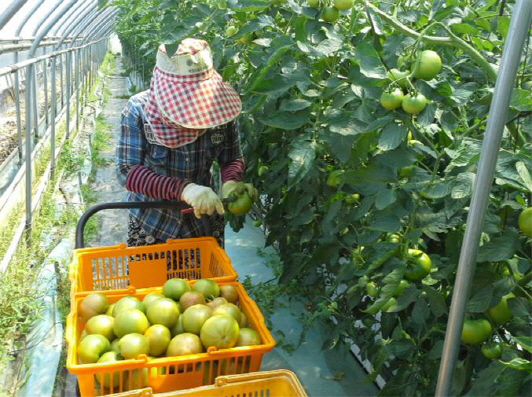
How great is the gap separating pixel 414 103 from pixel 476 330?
0.54 metres

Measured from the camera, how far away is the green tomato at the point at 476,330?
131 centimetres

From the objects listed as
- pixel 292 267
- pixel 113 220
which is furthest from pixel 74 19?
pixel 292 267

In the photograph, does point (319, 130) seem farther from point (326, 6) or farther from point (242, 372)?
point (242, 372)

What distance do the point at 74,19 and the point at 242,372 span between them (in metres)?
9.52

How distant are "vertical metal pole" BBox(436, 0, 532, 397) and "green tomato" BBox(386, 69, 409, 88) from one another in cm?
33

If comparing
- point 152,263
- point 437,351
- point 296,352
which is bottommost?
point 296,352

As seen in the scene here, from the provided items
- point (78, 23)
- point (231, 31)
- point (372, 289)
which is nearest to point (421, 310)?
point (372, 289)

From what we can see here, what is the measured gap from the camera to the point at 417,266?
57.5 inches

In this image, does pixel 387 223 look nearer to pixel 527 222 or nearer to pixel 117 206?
pixel 527 222

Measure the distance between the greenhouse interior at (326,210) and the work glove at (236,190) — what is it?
11 mm

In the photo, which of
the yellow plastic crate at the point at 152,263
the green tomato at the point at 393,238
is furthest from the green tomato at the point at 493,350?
the yellow plastic crate at the point at 152,263

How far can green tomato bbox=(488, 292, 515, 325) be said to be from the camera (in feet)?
4.41

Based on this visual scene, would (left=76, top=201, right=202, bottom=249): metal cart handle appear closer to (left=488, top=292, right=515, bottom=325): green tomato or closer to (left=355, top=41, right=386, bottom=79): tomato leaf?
(left=355, top=41, right=386, bottom=79): tomato leaf

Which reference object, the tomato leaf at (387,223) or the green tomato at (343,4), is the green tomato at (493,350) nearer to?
the tomato leaf at (387,223)
